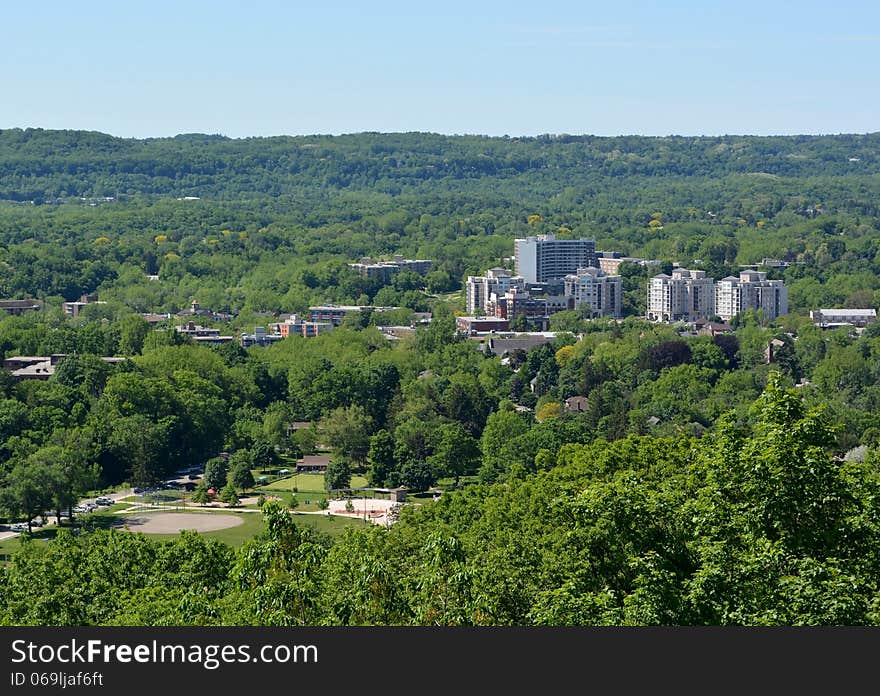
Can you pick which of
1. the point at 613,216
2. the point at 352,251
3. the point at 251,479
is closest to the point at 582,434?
the point at 251,479

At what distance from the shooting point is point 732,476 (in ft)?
64.6

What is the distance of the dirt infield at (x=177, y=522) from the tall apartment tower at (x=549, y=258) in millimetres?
83034

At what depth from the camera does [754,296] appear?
378 ft

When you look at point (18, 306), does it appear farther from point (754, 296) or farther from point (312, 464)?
point (312, 464)

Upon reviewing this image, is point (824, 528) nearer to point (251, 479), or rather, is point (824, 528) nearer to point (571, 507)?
point (571, 507)

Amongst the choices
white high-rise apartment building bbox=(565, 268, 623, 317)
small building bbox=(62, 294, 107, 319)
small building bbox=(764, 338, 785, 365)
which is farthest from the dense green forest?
white high-rise apartment building bbox=(565, 268, 623, 317)

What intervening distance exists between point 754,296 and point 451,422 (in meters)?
53.7

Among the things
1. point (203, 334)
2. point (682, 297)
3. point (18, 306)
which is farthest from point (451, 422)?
point (682, 297)

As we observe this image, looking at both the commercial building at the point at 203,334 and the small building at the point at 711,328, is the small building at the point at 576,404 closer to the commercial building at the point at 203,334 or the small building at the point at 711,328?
the small building at the point at 711,328

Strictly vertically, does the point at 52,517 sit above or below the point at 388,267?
below

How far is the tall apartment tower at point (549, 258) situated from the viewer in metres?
135

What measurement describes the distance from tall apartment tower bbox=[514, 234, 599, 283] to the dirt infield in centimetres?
8303

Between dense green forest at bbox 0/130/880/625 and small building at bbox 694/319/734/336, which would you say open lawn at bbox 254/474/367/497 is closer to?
dense green forest at bbox 0/130/880/625

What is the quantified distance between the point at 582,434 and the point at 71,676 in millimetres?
48863
